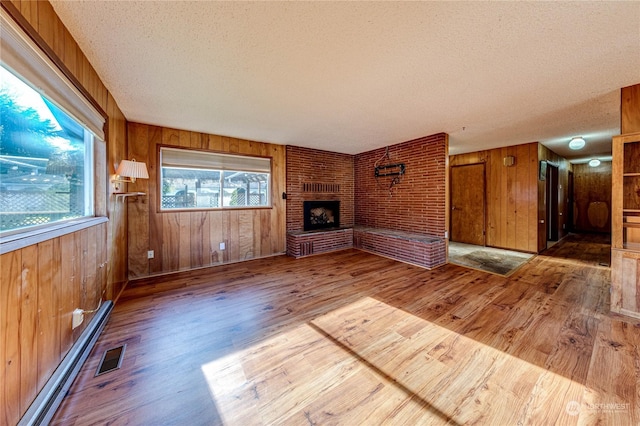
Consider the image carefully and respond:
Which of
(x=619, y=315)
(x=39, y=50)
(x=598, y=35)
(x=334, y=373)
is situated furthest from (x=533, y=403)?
(x=39, y=50)

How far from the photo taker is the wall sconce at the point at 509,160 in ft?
16.7

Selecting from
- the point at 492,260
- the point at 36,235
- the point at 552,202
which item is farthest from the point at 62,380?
the point at 552,202

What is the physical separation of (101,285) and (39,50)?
2.07 metres

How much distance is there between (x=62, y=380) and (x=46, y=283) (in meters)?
0.63

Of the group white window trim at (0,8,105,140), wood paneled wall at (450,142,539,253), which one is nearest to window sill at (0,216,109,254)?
white window trim at (0,8,105,140)

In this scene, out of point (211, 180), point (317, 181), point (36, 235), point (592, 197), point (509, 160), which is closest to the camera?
point (36, 235)

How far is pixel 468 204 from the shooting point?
5984 mm

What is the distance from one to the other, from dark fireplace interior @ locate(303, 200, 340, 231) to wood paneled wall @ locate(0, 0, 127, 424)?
3.58 metres

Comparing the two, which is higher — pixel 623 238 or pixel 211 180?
pixel 211 180

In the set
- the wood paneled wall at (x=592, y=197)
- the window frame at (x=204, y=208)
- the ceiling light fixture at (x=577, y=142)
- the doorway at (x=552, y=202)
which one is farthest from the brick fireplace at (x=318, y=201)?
the wood paneled wall at (x=592, y=197)

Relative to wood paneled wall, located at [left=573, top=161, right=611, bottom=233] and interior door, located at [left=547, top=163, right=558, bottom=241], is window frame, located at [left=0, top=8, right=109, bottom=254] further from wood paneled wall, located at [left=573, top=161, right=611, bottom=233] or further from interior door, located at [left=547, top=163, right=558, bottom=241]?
wood paneled wall, located at [left=573, top=161, right=611, bottom=233]

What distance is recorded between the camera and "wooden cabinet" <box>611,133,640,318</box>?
91.7 inches

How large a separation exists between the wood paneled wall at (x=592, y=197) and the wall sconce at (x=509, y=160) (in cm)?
476

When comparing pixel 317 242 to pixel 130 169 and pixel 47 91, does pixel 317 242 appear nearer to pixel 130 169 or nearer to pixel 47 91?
pixel 130 169
